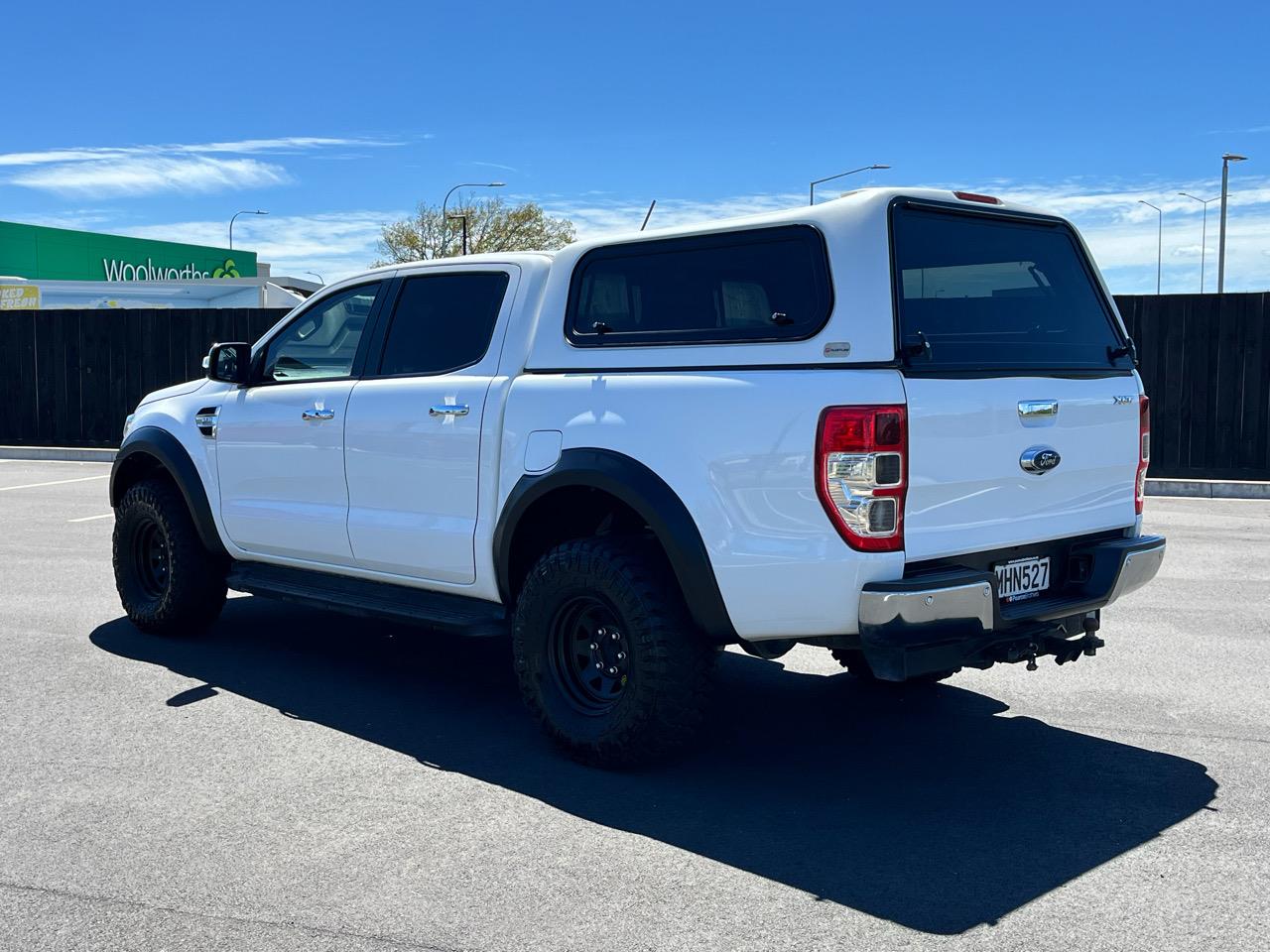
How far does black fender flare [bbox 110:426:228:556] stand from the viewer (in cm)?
679

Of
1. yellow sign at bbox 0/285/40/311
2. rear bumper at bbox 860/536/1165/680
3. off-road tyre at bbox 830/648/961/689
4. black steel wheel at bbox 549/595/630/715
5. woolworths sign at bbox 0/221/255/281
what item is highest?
woolworths sign at bbox 0/221/255/281

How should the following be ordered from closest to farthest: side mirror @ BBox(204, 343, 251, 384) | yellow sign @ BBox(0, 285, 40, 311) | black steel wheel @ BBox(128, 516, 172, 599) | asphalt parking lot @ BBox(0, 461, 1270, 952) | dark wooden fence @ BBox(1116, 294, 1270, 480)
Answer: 1. asphalt parking lot @ BBox(0, 461, 1270, 952)
2. side mirror @ BBox(204, 343, 251, 384)
3. black steel wheel @ BBox(128, 516, 172, 599)
4. dark wooden fence @ BBox(1116, 294, 1270, 480)
5. yellow sign @ BBox(0, 285, 40, 311)

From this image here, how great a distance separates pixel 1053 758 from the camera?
5082mm

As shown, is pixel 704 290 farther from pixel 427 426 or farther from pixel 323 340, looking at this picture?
pixel 323 340

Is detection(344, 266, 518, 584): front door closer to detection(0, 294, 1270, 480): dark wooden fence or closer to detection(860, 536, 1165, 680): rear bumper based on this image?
detection(860, 536, 1165, 680): rear bumper

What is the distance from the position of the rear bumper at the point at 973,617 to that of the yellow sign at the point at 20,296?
41.4 metres

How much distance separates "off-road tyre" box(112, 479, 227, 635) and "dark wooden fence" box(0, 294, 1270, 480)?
12206mm

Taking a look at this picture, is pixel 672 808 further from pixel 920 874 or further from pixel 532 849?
pixel 920 874

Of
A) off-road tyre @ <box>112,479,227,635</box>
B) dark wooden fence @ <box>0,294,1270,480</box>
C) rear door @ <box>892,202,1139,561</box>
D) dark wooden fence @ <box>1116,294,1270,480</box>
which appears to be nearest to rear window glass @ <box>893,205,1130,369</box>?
rear door @ <box>892,202,1139,561</box>

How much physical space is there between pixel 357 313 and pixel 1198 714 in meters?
4.22

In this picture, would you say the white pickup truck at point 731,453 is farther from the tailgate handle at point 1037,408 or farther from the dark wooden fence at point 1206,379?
the dark wooden fence at point 1206,379

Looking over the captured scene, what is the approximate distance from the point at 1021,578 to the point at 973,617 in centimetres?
51

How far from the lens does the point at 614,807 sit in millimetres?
4566

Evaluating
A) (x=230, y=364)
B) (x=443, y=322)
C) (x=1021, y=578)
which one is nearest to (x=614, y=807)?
(x=1021, y=578)
